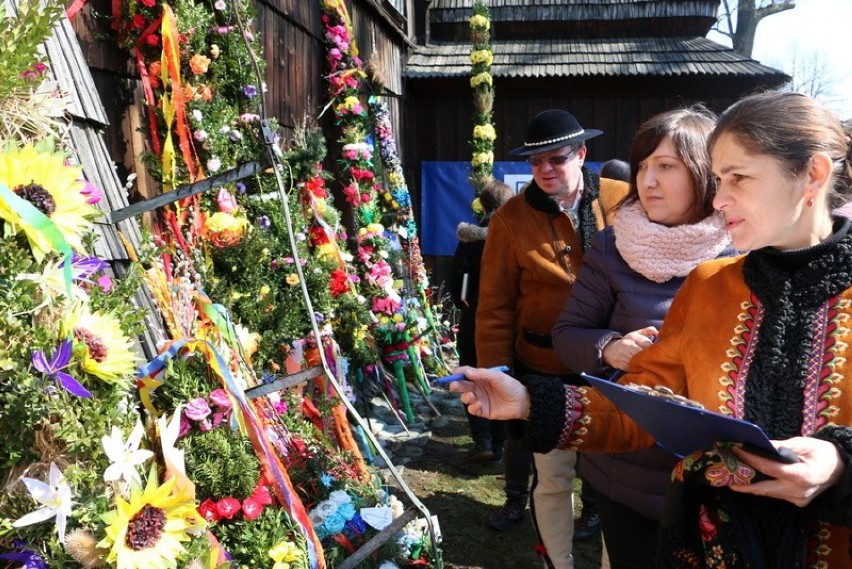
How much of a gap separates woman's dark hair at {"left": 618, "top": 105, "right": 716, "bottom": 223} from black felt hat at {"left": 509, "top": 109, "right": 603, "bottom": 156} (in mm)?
651

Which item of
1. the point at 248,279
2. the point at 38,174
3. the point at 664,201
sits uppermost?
the point at 38,174

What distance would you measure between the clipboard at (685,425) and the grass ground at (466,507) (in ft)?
7.12

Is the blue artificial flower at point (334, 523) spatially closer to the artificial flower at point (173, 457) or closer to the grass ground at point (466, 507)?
the artificial flower at point (173, 457)

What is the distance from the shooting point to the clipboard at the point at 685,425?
103 centimetres

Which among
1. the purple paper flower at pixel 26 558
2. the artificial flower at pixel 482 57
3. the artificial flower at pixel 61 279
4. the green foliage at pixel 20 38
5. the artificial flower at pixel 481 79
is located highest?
the artificial flower at pixel 482 57

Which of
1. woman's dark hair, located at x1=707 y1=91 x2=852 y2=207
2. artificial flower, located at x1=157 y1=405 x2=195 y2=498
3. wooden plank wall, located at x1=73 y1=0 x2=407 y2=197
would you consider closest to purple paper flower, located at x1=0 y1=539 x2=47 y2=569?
artificial flower, located at x1=157 y1=405 x2=195 y2=498

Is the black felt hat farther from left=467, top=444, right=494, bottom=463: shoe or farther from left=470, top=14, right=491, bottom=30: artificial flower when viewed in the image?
left=470, top=14, right=491, bottom=30: artificial flower

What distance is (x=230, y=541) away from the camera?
1764 millimetres

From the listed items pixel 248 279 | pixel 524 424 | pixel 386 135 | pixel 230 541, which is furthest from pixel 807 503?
pixel 386 135

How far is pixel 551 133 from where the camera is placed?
258 centimetres

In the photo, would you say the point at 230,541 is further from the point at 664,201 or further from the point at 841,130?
the point at 841,130

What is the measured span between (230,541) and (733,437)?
1.29 m

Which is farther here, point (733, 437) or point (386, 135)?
point (386, 135)

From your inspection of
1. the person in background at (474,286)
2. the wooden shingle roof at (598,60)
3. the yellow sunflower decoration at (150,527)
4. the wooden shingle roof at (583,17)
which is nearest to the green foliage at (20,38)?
the yellow sunflower decoration at (150,527)
